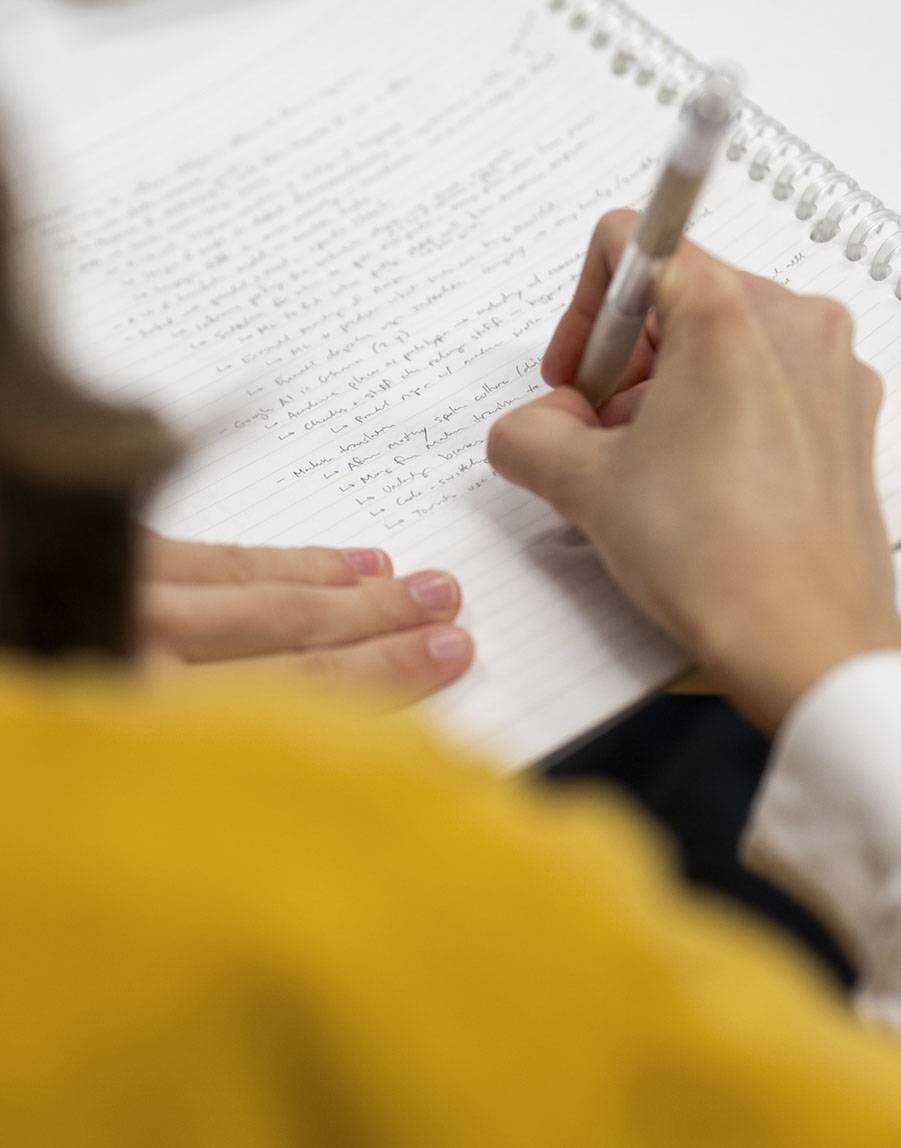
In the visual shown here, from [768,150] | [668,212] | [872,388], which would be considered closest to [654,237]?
[668,212]

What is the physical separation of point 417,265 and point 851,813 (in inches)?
15.6

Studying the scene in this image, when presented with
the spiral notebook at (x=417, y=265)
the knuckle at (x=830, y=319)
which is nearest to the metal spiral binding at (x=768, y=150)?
the spiral notebook at (x=417, y=265)

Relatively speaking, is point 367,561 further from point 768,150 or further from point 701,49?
point 701,49

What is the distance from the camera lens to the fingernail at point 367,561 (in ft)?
1.80

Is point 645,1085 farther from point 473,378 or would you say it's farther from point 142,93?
point 142,93

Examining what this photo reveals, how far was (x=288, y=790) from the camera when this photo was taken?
247 millimetres

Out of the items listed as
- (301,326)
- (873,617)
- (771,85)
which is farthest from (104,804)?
(771,85)

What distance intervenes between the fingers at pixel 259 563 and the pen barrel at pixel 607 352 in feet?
0.42

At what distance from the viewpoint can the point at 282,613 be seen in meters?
0.51

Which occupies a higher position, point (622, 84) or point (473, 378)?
point (622, 84)

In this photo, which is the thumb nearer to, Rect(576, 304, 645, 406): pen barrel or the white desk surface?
Rect(576, 304, 645, 406): pen barrel

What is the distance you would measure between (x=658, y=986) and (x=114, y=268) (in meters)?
0.56

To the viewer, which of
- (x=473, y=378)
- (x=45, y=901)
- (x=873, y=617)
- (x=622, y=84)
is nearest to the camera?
(x=45, y=901)

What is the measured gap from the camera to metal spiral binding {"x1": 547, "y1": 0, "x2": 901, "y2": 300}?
657mm
